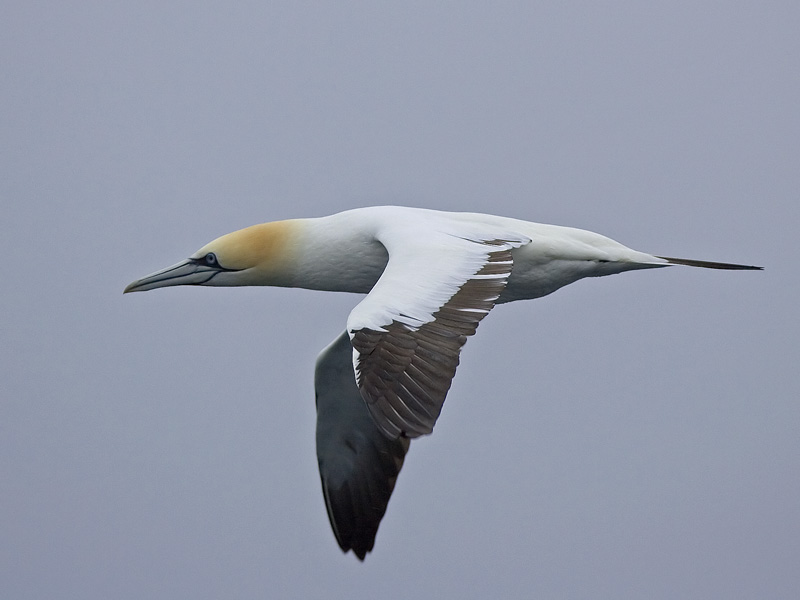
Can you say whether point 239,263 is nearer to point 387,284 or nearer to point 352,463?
point 352,463

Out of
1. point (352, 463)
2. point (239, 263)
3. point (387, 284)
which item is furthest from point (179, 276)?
point (387, 284)

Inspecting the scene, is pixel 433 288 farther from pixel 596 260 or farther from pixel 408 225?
pixel 596 260

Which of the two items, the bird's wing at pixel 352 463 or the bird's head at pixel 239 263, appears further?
the bird's wing at pixel 352 463

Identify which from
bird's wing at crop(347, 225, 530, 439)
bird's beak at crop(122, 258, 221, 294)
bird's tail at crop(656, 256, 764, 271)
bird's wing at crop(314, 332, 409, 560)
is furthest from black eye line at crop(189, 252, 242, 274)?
bird's tail at crop(656, 256, 764, 271)

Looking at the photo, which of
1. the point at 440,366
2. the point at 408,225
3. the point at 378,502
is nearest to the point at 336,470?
the point at 378,502

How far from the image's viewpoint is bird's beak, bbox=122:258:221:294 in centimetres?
1025

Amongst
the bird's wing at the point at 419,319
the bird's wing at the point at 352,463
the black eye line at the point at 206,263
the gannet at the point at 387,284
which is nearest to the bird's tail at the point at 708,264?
the gannet at the point at 387,284

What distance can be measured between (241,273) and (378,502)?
7.08ft

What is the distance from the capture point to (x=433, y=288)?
8.12m

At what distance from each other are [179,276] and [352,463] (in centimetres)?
205

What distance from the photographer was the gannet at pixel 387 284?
7.39 meters

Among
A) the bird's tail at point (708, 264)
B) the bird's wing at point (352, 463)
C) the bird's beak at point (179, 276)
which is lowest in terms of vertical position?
the bird's wing at point (352, 463)

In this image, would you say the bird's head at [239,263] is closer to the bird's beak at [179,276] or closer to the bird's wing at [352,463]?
the bird's beak at [179,276]

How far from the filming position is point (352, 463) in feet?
35.9
